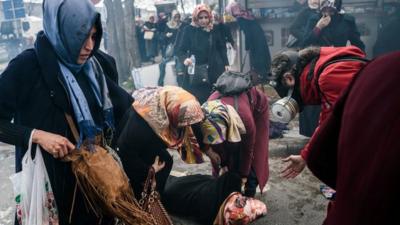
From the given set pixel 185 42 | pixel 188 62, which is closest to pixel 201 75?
pixel 188 62

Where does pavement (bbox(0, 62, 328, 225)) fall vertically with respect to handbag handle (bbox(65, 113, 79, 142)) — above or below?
below

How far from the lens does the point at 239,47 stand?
330 inches

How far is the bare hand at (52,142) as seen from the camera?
1.84 m

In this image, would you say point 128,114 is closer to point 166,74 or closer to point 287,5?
point 166,74

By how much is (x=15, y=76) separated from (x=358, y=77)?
1.54m

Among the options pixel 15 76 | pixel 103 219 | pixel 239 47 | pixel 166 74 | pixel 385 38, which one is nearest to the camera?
pixel 15 76

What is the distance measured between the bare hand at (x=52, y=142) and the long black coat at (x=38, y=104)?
2.1 inches

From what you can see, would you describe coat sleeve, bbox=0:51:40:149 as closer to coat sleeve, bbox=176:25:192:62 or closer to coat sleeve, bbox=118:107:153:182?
coat sleeve, bbox=118:107:153:182

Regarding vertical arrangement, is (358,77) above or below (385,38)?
above

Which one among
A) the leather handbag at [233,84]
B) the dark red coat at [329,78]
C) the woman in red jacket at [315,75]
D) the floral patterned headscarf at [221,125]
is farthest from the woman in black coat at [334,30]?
the dark red coat at [329,78]

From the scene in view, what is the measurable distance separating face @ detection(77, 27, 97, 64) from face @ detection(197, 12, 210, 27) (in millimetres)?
3823

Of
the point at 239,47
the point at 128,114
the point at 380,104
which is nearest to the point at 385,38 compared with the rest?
the point at 239,47

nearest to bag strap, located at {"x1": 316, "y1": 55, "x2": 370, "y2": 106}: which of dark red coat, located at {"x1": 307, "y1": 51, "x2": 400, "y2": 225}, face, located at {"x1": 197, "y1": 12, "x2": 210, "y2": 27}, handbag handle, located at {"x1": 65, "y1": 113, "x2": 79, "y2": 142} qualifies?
dark red coat, located at {"x1": 307, "y1": 51, "x2": 400, "y2": 225}

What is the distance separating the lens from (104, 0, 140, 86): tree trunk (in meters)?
9.74
